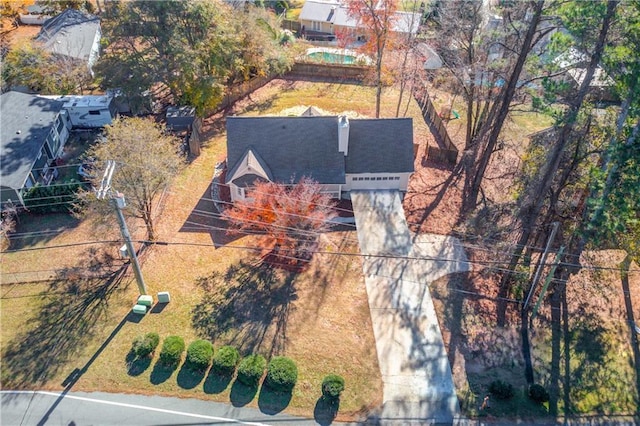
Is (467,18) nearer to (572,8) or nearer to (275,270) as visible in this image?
(572,8)

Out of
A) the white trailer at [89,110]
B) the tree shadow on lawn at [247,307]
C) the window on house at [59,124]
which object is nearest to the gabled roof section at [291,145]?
the tree shadow on lawn at [247,307]

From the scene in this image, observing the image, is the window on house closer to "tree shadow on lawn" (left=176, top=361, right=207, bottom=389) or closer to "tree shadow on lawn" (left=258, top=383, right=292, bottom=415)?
"tree shadow on lawn" (left=176, top=361, right=207, bottom=389)

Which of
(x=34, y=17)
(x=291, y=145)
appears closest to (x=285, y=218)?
(x=291, y=145)

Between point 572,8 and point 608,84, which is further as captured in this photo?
point 608,84

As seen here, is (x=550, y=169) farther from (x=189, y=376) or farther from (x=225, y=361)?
(x=189, y=376)

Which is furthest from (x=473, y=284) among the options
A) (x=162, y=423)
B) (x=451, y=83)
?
(x=451, y=83)
